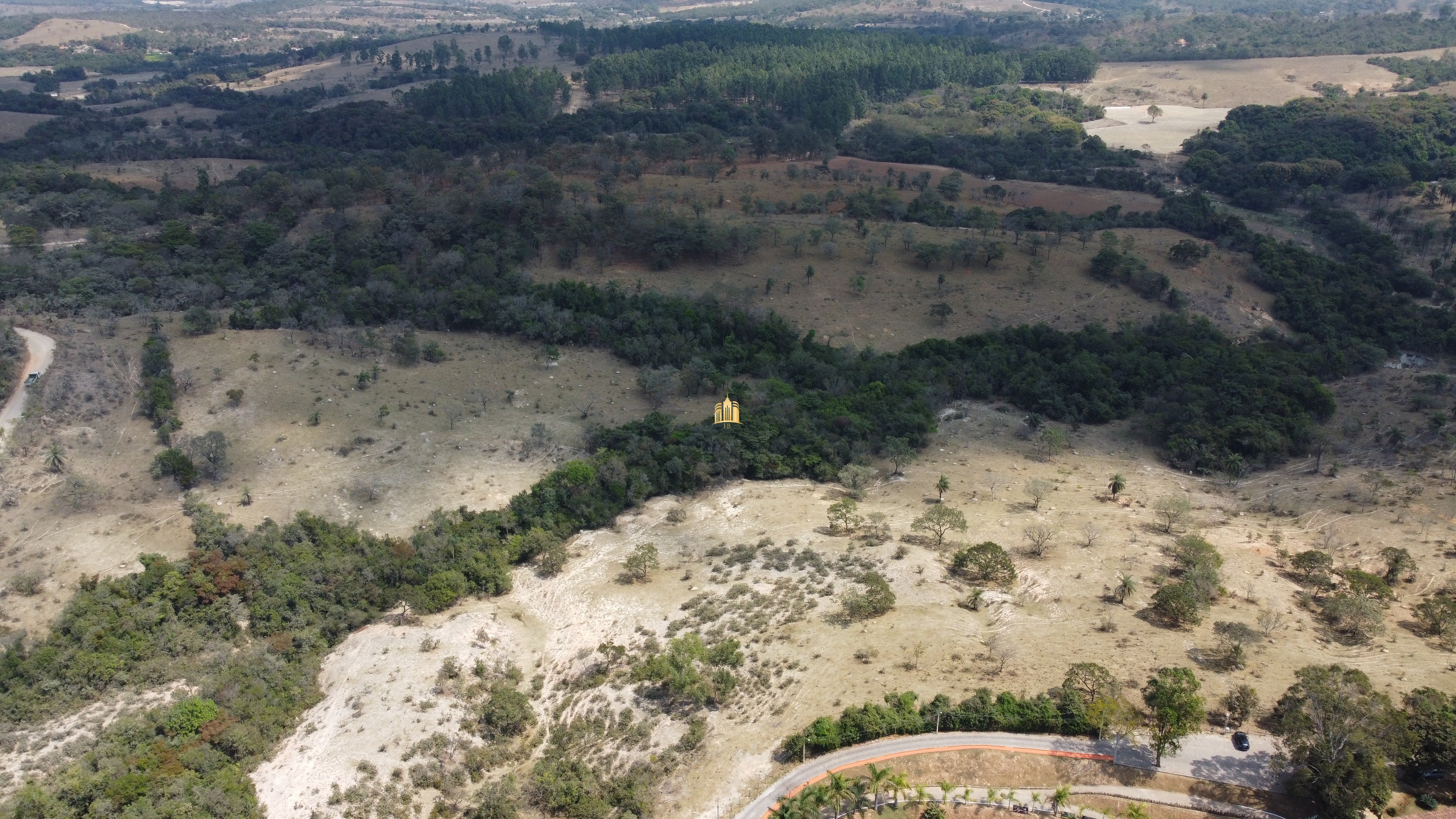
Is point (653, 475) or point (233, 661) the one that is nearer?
point (233, 661)

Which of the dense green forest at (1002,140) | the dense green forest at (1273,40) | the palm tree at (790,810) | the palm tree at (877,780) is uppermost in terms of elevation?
the dense green forest at (1273,40)

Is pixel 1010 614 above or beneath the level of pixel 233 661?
above

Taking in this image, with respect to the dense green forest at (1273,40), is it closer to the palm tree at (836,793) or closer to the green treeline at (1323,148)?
the green treeline at (1323,148)

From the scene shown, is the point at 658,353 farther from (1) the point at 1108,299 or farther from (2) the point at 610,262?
(1) the point at 1108,299

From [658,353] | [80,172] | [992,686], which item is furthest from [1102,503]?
[80,172]

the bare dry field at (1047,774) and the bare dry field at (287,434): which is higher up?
the bare dry field at (1047,774)

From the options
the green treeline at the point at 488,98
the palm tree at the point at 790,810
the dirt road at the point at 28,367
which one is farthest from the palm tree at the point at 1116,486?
the green treeline at the point at 488,98

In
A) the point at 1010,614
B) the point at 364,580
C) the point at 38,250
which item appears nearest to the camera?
the point at 1010,614
